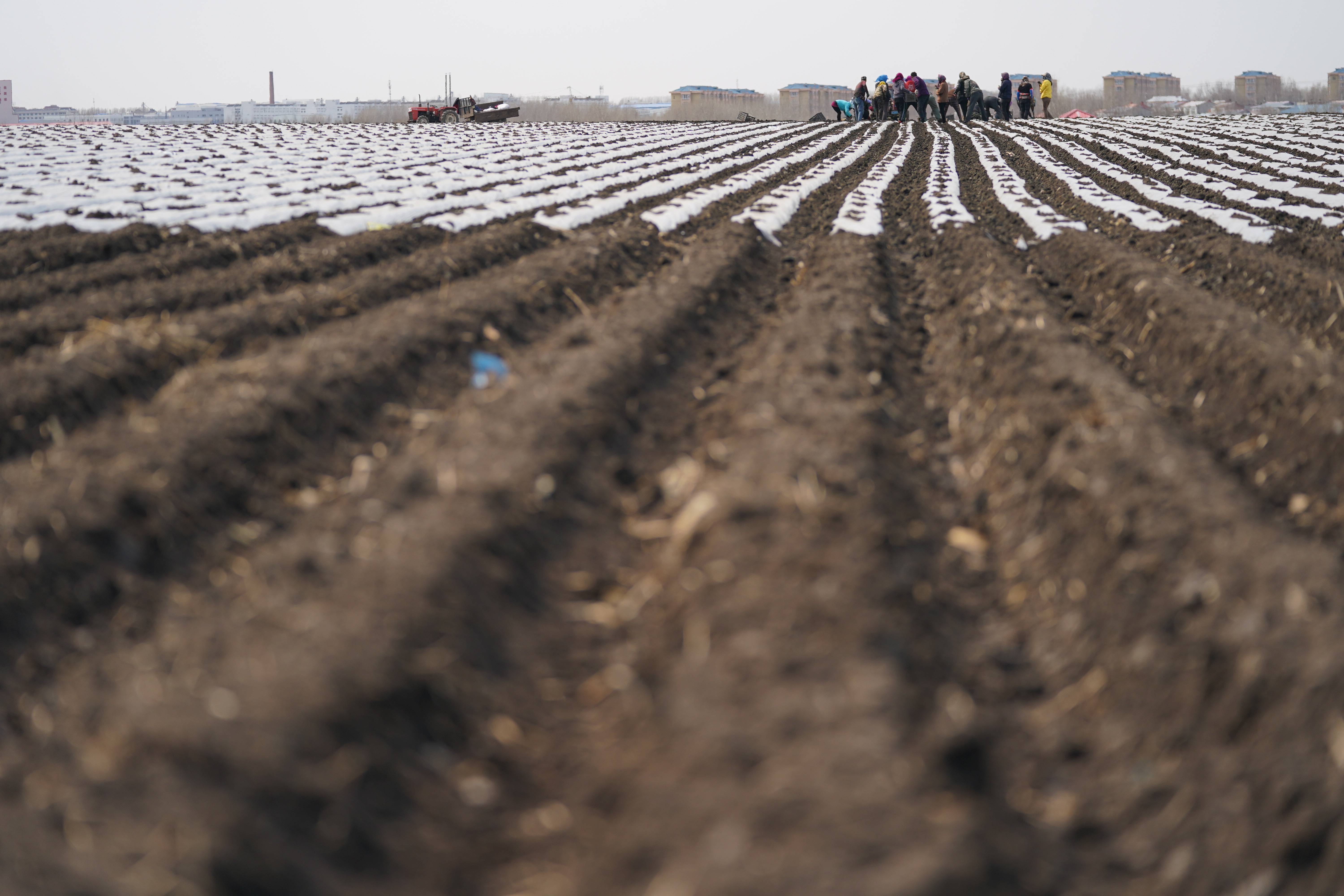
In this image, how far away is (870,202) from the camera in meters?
11.4

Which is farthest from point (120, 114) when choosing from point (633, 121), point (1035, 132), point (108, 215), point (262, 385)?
point (262, 385)

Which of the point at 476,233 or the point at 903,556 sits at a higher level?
the point at 476,233

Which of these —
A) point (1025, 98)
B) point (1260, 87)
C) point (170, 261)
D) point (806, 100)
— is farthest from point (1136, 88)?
point (170, 261)

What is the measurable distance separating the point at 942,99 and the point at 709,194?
78.4 feet

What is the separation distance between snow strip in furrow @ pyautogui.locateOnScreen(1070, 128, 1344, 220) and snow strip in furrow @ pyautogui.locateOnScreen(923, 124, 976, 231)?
11.8 ft

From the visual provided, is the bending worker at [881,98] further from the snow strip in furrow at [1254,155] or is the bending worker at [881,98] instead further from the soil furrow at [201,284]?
the soil furrow at [201,284]

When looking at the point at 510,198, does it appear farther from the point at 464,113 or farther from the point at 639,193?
the point at 464,113

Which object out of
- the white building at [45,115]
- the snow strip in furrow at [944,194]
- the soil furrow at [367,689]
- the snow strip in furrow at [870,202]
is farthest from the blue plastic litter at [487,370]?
the white building at [45,115]

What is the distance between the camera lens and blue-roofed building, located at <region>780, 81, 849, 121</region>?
65625 mm

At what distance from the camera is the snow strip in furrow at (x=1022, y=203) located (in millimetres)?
9414

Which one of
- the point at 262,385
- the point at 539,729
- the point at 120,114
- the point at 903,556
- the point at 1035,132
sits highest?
the point at 120,114

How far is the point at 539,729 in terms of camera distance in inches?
94.7

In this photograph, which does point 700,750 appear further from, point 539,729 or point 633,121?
point 633,121

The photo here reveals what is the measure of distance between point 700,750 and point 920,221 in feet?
30.3
